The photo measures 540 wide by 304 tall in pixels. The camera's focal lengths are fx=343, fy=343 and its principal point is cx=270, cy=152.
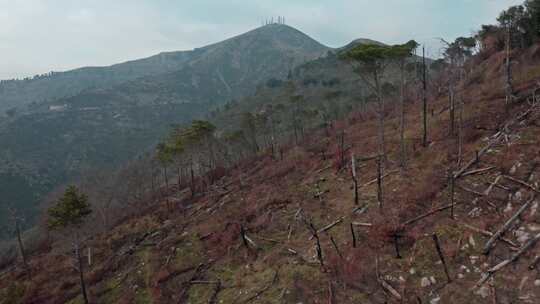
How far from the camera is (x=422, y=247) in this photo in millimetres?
12852

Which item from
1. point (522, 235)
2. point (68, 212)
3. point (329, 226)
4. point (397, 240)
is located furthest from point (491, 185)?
point (68, 212)

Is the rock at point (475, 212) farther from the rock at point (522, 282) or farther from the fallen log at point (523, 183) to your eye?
the rock at point (522, 282)

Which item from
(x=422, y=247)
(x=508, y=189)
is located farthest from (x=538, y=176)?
(x=422, y=247)

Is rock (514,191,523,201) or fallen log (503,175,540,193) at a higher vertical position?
fallen log (503,175,540,193)

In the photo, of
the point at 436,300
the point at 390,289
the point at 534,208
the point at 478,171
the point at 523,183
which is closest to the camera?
the point at 436,300

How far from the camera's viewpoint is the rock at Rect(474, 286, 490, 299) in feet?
33.4

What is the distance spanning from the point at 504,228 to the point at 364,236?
17.0 feet

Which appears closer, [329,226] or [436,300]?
[436,300]

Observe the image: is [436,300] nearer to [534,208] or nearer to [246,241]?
[534,208]

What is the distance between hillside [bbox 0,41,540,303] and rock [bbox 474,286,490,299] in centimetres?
4

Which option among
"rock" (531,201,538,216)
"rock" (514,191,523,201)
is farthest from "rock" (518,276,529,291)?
"rock" (514,191,523,201)

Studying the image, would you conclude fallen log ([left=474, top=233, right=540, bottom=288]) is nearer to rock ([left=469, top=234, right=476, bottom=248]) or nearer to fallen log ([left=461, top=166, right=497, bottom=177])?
rock ([left=469, top=234, right=476, bottom=248])

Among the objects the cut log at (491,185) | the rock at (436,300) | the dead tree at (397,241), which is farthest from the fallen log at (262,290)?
the cut log at (491,185)

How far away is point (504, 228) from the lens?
1202 cm
